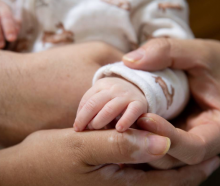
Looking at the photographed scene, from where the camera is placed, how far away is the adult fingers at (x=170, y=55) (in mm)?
613

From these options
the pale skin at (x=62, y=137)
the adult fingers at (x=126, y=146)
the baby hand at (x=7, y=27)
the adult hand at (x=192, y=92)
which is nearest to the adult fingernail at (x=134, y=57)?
the adult hand at (x=192, y=92)

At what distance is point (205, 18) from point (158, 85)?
88 cm

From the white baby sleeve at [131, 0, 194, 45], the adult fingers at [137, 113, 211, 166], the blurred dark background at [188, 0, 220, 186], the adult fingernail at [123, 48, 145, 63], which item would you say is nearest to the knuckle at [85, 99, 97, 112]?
the adult fingers at [137, 113, 211, 166]

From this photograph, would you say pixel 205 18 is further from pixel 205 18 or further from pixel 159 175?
pixel 159 175

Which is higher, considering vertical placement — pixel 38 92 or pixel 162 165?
pixel 38 92

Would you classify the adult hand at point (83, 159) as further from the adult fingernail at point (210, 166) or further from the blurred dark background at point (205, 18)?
the blurred dark background at point (205, 18)

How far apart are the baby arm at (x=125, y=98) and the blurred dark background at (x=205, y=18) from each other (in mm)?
747

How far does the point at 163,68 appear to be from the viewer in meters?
0.66

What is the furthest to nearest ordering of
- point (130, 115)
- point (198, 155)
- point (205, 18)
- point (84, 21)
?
point (205, 18)
point (84, 21)
point (198, 155)
point (130, 115)

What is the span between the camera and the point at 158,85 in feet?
1.86

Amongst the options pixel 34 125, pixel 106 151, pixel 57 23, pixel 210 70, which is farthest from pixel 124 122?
pixel 57 23

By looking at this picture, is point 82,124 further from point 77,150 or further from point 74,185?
point 74,185

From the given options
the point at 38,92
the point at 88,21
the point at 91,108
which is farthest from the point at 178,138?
the point at 88,21

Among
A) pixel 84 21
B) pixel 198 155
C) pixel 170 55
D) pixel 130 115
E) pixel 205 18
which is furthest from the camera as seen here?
pixel 205 18
